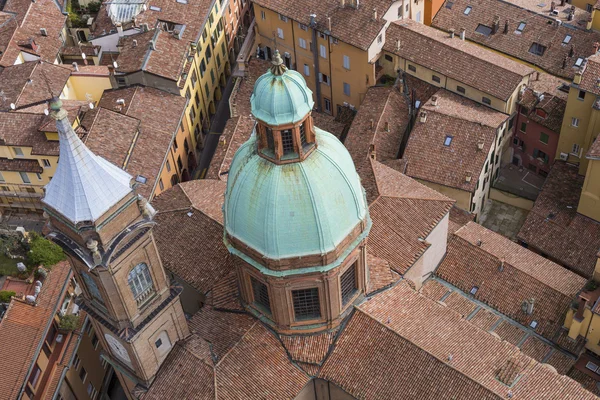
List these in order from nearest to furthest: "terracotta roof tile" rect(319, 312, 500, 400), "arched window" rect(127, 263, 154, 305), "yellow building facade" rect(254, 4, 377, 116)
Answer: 1. "arched window" rect(127, 263, 154, 305)
2. "terracotta roof tile" rect(319, 312, 500, 400)
3. "yellow building facade" rect(254, 4, 377, 116)

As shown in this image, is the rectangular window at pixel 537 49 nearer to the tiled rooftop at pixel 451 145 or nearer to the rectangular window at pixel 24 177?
the tiled rooftop at pixel 451 145

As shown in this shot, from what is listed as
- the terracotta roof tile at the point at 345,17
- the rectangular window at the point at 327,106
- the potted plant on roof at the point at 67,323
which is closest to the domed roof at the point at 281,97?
the potted plant on roof at the point at 67,323

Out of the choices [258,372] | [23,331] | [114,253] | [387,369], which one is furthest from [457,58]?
[23,331]

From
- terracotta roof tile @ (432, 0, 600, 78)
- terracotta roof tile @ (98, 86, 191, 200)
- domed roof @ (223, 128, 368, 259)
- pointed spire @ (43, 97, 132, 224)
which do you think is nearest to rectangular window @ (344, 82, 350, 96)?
terracotta roof tile @ (432, 0, 600, 78)

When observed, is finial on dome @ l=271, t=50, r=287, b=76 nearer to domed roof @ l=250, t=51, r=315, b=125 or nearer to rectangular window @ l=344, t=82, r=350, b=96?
domed roof @ l=250, t=51, r=315, b=125

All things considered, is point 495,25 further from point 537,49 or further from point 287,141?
point 287,141
